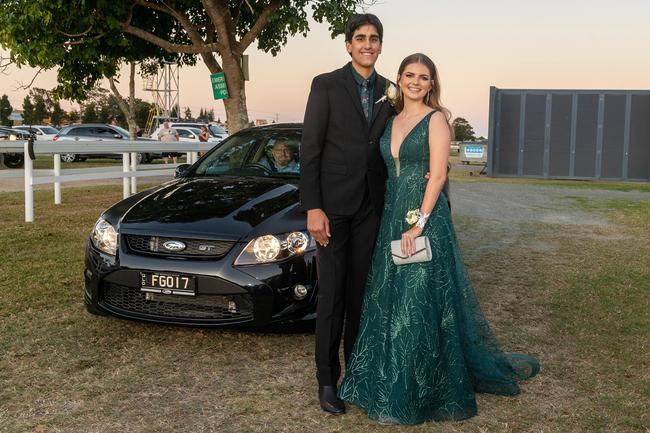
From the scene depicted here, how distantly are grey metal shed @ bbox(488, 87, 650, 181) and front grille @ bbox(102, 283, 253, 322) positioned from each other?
1003 inches

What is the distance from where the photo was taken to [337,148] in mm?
3580

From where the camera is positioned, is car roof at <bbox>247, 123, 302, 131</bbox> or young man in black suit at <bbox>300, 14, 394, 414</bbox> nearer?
young man in black suit at <bbox>300, 14, 394, 414</bbox>

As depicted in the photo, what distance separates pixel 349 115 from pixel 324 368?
4.19 ft

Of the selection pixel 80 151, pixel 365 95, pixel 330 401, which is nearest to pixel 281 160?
pixel 365 95

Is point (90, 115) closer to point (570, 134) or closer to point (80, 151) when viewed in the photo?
point (570, 134)

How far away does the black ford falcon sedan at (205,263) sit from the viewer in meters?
4.35

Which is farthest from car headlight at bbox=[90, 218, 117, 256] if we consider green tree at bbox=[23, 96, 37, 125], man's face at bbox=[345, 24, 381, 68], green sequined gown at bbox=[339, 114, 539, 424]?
green tree at bbox=[23, 96, 37, 125]

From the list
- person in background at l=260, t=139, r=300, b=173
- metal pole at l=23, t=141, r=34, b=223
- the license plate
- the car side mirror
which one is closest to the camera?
the license plate

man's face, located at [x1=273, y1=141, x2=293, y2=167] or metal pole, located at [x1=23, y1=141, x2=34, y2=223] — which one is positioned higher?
man's face, located at [x1=273, y1=141, x2=293, y2=167]

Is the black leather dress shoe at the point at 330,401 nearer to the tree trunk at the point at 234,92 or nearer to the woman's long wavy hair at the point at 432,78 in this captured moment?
the woman's long wavy hair at the point at 432,78

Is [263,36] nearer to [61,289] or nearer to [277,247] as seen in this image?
[61,289]

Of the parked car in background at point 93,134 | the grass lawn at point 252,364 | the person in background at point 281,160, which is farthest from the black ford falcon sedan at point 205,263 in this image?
the parked car in background at point 93,134

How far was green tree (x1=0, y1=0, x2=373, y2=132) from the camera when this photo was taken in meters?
13.3

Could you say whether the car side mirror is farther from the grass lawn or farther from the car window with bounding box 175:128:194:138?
the car window with bounding box 175:128:194:138
